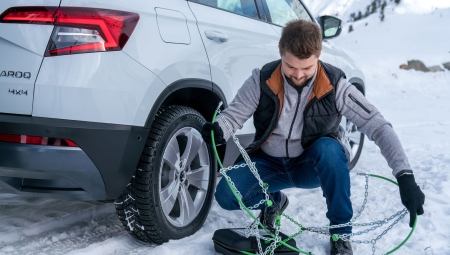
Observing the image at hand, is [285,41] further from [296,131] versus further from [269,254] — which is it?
[269,254]

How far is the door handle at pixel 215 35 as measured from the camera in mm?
2857

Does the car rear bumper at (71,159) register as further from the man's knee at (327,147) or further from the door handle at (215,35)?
the man's knee at (327,147)

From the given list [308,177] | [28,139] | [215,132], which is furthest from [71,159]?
[308,177]

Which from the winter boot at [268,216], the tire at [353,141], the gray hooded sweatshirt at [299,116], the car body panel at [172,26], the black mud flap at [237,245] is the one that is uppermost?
the car body panel at [172,26]

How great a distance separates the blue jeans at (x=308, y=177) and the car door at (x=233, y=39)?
0.56 meters

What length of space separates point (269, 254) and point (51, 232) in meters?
1.30

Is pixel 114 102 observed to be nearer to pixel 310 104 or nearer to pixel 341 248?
pixel 310 104

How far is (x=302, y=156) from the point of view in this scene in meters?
2.74

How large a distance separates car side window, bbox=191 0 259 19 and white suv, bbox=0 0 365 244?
7.1 inches

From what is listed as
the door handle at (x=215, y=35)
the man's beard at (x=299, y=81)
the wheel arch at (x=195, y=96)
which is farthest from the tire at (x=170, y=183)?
the man's beard at (x=299, y=81)

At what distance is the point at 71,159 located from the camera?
2.17 meters

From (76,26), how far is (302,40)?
1.06 metres

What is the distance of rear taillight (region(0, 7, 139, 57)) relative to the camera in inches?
84.2

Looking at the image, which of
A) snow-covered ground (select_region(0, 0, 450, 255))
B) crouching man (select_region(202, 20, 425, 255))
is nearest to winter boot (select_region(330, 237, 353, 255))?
crouching man (select_region(202, 20, 425, 255))
